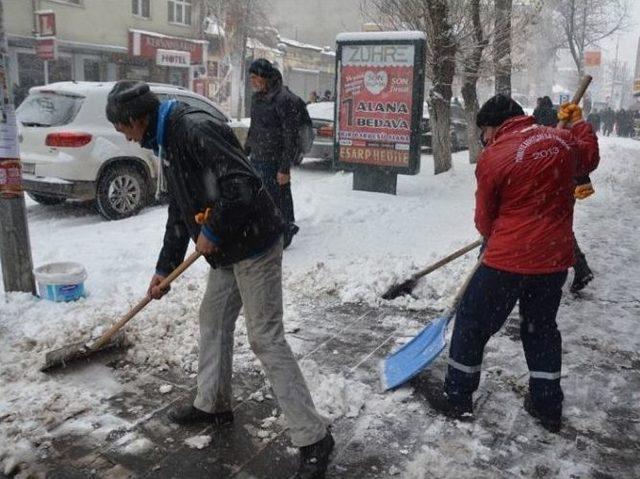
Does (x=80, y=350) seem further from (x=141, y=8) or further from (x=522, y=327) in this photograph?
(x=141, y=8)

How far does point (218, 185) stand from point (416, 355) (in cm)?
181

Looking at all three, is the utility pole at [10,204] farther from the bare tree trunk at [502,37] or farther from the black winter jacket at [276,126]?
the bare tree trunk at [502,37]

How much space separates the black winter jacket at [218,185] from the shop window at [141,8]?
1044 inches

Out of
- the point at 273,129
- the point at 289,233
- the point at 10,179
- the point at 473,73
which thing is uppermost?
the point at 473,73

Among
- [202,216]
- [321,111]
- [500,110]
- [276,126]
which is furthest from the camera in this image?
[321,111]

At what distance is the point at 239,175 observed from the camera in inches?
99.4

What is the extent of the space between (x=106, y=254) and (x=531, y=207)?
4352 millimetres

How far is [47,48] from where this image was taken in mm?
21359

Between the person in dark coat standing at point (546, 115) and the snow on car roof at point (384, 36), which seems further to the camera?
the snow on car roof at point (384, 36)

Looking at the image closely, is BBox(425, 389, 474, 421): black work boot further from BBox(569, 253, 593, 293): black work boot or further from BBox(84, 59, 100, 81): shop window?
BBox(84, 59, 100, 81): shop window

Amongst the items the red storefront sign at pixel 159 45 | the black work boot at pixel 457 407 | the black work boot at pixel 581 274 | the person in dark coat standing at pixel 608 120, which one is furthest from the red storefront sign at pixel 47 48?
the person in dark coat standing at pixel 608 120

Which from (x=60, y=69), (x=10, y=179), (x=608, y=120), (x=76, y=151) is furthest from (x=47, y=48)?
(x=608, y=120)

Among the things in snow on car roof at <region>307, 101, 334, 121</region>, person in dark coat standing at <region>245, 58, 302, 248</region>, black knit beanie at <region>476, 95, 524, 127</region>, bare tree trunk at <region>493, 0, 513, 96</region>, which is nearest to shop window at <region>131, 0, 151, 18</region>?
snow on car roof at <region>307, 101, 334, 121</region>

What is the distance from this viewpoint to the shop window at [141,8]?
26.6 m
